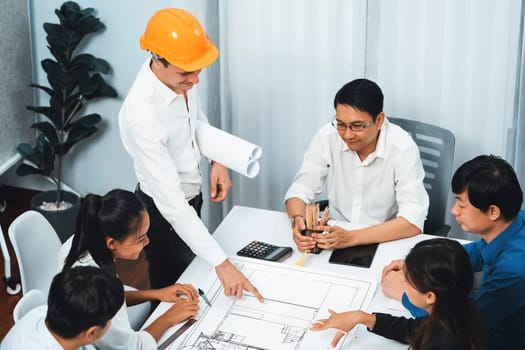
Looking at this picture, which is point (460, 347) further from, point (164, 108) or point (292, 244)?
point (164, 108)

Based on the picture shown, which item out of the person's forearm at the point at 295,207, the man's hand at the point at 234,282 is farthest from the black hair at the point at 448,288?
the person's forearm at the point at 295,207

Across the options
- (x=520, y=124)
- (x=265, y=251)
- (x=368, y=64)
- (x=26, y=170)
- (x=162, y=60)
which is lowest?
(x=26, y=170)

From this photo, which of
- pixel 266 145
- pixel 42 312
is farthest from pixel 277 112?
pixel 42 312

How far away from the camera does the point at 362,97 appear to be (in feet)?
8.36

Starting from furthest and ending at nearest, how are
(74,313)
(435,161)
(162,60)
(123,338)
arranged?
(435,161)
(162,60)
(123,338)
(74,313)

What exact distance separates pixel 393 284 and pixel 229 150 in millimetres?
648

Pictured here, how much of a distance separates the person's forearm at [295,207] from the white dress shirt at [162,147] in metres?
0.47

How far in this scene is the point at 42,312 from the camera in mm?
1844

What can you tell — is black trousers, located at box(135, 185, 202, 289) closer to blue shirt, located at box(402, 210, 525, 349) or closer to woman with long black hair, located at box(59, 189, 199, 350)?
woman with long black hair, located at box(59, 189, 199, 350)

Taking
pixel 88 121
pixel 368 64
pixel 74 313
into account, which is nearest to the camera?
pixel 74 313

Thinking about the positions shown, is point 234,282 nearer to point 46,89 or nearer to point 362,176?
point 362,176

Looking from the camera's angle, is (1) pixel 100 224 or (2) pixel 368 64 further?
(2) pixel 368 64

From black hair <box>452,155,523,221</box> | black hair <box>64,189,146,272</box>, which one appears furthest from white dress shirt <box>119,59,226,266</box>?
black hair <box>452,155,523,221</box>

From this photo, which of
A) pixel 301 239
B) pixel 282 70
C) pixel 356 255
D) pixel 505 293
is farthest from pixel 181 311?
pixel 282 70
